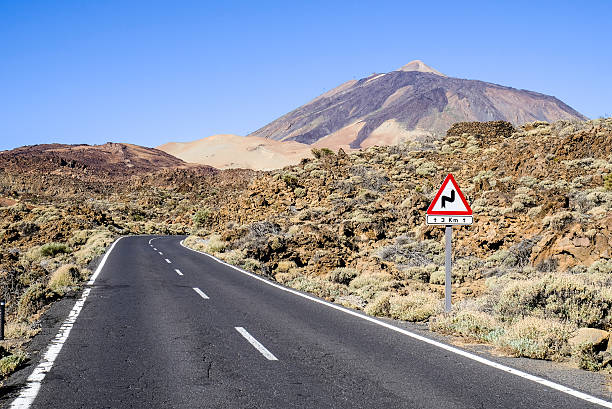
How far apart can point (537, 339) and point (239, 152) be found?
16063 centimetres

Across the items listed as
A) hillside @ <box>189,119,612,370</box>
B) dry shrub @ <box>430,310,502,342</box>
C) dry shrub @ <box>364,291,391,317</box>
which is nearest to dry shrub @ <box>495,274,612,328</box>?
hillside @ <box>189,119,612,370</box>

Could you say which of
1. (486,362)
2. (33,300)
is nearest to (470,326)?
(486,362)

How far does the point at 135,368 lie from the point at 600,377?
556cm

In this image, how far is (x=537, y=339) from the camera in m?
6.93

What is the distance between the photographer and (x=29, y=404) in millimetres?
4863

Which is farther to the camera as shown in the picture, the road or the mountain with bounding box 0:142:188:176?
the mountain with bounding box 0:142:188:176

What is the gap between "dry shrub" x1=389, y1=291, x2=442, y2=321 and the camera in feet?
31.5

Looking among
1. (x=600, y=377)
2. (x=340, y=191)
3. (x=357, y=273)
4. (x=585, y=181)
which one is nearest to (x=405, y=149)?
(x=340, y=191)

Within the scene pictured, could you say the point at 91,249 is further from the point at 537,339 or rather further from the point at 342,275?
the point at 537,339

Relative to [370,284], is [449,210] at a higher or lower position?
higher

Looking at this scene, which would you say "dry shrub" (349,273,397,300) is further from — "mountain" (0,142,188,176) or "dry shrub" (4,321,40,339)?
"mountain" (0,142,188,176)

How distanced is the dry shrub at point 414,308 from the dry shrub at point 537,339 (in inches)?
92.5

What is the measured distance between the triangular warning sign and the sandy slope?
127116 millimetres

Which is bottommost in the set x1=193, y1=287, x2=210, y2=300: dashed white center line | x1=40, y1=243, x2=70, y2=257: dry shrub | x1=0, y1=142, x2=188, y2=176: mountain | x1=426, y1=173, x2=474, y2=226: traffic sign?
x1=40, y1=243, x2=70, y2=257: dry shrub
